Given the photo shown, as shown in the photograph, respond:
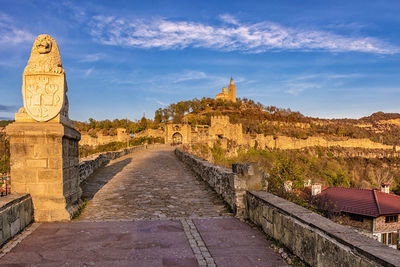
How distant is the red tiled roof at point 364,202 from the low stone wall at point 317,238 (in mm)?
17433

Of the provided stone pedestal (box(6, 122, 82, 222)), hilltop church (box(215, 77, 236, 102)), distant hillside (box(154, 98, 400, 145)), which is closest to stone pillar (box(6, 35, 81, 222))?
stone pedestal (box(6, 122, 82, 222))

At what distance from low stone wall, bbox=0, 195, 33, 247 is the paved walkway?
22 centimetres

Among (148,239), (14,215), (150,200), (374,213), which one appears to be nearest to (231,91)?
(374,213)

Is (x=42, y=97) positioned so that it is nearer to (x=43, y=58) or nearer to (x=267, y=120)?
(x=43, y=58)

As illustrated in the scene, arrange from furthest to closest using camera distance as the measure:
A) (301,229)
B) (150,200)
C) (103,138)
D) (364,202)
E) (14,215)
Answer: (103,138) → (364,202) → (150,200) → (14,215) → (301,229)

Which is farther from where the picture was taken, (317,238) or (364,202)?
(364,202)

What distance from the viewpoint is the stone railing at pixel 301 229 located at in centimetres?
222

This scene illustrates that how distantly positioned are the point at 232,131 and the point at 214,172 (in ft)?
178

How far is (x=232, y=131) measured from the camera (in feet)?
202

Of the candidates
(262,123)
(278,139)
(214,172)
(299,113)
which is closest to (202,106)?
(262,123)

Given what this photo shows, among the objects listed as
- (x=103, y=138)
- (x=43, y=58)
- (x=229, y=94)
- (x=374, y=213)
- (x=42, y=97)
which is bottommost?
(x=374, y=213)

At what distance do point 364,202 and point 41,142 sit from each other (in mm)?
24044

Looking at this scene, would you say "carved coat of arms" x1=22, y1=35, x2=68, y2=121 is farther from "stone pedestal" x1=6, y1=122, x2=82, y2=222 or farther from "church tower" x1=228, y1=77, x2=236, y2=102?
"church tower" x1=228, y1=77, x2=236, y2=102

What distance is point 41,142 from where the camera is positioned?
468 cm
